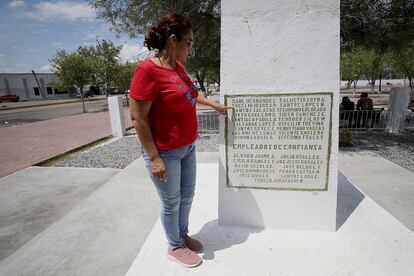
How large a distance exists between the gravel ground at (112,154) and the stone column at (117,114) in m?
0.67

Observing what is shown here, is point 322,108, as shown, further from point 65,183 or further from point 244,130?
→ point 65,183

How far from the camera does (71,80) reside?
18.7 metres

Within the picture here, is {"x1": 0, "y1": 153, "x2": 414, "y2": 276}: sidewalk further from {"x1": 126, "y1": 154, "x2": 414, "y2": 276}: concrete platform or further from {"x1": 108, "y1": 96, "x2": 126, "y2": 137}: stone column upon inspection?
{"x1": 108, "y1": 96, "x2": 126, "y2": 137}: stone column

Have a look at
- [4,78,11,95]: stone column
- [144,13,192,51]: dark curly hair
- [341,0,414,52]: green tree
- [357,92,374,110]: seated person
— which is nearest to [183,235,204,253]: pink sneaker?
[144,13,192,51]: dark curly hair

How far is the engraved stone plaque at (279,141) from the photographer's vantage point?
7.56ft

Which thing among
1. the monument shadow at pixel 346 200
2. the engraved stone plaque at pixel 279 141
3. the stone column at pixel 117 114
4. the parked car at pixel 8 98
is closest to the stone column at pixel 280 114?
the engraved stone plaque at pixel 279 141

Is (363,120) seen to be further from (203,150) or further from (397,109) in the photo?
(203,150)

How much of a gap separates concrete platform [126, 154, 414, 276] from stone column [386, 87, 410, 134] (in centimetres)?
742

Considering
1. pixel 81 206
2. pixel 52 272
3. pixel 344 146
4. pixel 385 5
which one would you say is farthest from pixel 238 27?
pixel 385 5

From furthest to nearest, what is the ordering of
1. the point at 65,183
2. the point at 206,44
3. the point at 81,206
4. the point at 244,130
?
the point at 206,44 < the point at 65,183 < the point at 81,206 < the point at 244,130

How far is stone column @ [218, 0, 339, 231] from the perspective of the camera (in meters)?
2.17

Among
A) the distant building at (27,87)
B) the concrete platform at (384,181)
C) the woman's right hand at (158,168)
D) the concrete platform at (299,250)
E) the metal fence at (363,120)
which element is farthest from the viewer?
the distant building at (27,87)

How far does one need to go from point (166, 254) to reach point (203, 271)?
0.38 metres

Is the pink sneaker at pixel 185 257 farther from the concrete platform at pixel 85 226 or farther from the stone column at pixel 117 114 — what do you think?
the stone column at pixel 117 114
